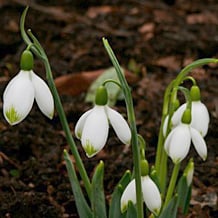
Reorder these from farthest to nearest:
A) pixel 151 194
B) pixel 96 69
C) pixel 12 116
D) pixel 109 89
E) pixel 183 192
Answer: pixel 96 69
pixel 109 89
pixel 183 192
pixel 151 194
pixel 12 116

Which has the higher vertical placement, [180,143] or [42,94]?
[42,94]

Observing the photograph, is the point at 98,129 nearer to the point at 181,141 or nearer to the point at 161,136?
the point at 181,141

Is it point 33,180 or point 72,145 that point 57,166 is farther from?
point 72,145

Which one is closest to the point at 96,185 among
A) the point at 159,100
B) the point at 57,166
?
the point at 57,166

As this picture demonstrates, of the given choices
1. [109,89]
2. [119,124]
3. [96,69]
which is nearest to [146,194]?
[119,124]

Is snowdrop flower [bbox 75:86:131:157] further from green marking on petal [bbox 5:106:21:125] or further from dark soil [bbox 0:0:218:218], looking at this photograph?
dark soil [bbox 0:0:218:218]

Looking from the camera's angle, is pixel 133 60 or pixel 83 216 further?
pixel 133 60

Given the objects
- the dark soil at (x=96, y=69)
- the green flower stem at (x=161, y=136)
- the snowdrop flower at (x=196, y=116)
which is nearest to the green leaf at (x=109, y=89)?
the dark soil at (x=96, y=69)
